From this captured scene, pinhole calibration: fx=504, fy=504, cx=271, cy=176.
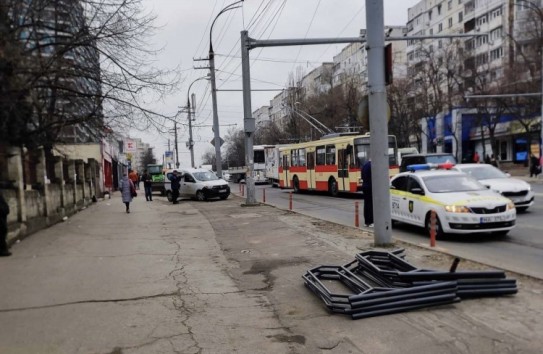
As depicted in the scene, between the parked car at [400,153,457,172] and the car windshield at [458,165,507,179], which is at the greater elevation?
the parked car at [400,153,457,172]

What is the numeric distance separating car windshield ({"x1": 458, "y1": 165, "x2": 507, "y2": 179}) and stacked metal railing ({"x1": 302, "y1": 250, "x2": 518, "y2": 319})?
929cm

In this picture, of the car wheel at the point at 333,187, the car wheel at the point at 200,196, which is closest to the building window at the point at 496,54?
the car wheel at the point at 333,187

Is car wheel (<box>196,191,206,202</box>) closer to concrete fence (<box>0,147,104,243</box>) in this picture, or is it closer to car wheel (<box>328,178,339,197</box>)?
concrete fence (<box>0,147,104,243</box>)

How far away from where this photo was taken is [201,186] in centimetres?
2630

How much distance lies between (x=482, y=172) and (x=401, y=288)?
34.6ft

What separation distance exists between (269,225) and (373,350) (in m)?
9.44

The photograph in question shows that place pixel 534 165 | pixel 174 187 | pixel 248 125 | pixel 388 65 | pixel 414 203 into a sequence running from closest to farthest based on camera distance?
pixel 388 65
pixel 414 203
pixel 248 125
pixel 174 187
pixel 534 165

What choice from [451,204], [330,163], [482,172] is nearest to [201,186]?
[330,163]

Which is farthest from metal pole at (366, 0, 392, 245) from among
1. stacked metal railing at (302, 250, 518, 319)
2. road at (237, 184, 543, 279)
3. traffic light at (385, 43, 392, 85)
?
stacked metal railing at (302, 250, 518, 319)

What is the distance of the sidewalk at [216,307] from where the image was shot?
4.85 meters

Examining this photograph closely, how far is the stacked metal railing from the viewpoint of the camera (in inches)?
219

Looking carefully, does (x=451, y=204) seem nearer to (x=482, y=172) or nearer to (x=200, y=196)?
(x=482, y=172)

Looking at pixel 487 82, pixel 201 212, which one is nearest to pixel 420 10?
pixel 487 82

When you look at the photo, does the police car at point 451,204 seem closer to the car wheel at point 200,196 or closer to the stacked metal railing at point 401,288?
the stacked metal railing at point 401,288
